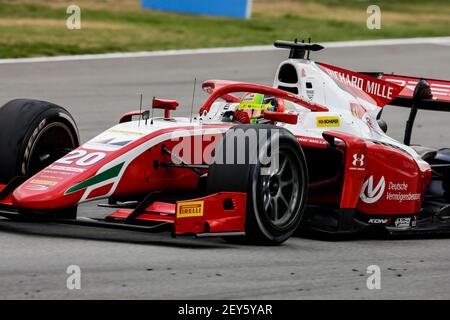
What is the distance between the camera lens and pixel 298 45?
934 cm

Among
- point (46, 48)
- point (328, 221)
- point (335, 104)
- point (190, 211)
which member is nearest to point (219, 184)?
point (190, 211)

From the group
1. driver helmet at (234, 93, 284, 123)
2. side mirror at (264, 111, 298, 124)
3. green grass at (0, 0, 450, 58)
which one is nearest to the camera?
side mirror at (264, 111, 298, 124)

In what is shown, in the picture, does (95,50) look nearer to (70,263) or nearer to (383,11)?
(383,11)

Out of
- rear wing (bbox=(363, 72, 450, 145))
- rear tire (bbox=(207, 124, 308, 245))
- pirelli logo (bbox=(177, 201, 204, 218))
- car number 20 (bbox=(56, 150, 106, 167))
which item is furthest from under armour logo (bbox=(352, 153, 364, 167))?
car number 20 (bbox=(56, 150, 106, 167))

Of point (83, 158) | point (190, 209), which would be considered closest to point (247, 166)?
point (190, 209)

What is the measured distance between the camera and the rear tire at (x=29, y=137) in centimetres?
859

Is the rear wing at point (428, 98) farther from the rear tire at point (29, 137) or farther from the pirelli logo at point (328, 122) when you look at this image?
the rear tire at point (29, 137)

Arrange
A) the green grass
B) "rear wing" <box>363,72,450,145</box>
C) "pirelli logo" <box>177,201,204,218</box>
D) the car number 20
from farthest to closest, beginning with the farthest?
the green grass, "rear wing" <box>363,72,450,145</box>, the car number 20, "pirelli logo" <box>177,201,204,218</box>

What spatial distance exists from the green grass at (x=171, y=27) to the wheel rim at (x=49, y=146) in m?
10.2

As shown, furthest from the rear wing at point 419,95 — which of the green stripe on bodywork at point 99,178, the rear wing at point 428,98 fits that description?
the green stripe on bodywork at point 99,178

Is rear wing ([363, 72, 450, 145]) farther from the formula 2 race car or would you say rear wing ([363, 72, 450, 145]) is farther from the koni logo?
the koni logo

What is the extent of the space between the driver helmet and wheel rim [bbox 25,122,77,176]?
1.30 metres

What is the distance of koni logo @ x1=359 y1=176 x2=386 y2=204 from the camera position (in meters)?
8.74

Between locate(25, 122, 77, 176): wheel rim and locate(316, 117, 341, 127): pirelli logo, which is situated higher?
locate(316, 117, 341, 127): pirelli logo
